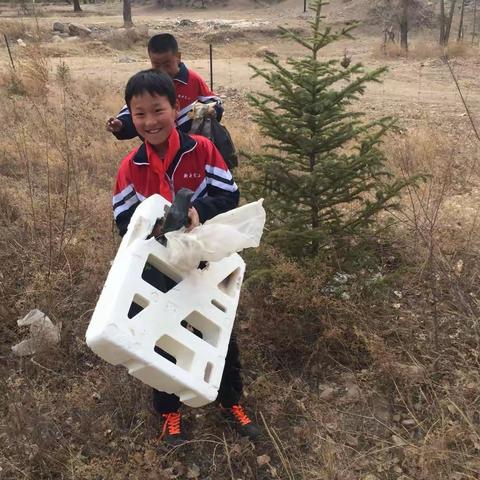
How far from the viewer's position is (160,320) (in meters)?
1.82

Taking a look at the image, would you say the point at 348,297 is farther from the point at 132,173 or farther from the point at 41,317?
the point at 41,317

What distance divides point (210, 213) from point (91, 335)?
84 cm

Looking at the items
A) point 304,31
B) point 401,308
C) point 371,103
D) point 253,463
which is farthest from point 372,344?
point 304,31

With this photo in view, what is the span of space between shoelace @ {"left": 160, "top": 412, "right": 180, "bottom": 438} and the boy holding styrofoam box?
0.37 feet

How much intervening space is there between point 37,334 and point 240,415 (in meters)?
1.41

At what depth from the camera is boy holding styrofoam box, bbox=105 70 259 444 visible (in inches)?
85.6

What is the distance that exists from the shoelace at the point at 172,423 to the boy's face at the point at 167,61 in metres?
2.23

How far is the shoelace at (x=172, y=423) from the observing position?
254 centimetres

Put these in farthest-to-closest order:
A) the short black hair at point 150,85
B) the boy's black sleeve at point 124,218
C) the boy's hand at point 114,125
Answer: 1. the boy's hand at point 114,125
2. the boy's black sleeve at point 124,218
3. the short black hair at point 150,85

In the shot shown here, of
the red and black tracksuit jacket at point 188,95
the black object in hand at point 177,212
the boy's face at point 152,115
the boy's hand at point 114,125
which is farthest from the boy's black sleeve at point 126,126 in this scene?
the black object in hand at point 177,212

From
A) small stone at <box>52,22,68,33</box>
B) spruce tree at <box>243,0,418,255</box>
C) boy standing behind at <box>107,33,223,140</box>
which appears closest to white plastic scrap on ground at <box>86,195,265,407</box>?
spruce tree at <box>243,0,418,255</box>

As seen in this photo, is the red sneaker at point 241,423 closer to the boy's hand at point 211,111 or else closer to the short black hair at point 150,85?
the short black hair at point 150,85

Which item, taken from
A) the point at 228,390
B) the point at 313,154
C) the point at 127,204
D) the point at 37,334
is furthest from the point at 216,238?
the point at 37,334

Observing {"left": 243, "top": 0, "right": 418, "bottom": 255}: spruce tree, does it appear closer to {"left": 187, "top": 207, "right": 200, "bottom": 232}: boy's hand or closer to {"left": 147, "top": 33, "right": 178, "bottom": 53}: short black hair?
{"left": 147, "top": 33, "right": 178, "bottom": 53}: short black hair
